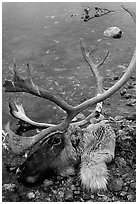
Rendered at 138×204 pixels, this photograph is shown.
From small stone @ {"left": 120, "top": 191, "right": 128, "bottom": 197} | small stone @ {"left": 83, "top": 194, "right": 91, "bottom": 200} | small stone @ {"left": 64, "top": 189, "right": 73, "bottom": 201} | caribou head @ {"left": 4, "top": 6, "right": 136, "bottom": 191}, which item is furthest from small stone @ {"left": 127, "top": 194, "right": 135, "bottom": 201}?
small stone @ {"left": 64, "top": 189, "right": 73, "bottom": 201}

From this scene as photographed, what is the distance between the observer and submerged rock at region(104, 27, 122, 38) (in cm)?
693

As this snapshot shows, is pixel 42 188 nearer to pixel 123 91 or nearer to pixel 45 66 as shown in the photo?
pixel 123 91

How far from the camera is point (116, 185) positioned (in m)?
3.81

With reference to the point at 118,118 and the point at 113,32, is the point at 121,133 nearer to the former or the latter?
the point at 118,118

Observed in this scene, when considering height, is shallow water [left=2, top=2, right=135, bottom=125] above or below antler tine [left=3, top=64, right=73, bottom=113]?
below

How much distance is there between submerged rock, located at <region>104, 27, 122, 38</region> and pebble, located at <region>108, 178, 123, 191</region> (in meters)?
3.70

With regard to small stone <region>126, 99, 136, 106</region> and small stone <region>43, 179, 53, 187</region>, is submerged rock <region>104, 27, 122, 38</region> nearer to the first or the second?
small stone <region>126, 99, 136, 106</region>

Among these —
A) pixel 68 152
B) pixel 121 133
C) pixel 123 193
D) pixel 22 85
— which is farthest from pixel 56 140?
pixel 121 133

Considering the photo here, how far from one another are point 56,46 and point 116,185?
3502mm

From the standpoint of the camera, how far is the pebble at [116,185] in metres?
3.78

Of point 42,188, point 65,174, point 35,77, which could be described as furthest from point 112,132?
point 35,77

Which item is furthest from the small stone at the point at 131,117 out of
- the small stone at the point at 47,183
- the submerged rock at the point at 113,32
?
the submerged rock at the point at 113,32

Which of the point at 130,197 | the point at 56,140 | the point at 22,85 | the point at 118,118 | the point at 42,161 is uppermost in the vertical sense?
the point at 22,85

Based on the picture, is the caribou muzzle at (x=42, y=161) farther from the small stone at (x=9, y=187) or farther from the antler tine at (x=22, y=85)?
the antler tine at (x=22, y=85)
